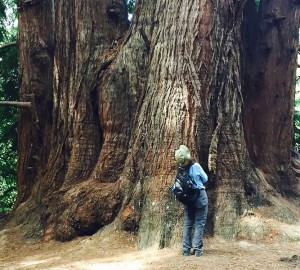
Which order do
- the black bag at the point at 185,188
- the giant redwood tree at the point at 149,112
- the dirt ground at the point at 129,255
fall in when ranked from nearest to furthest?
1. the dirt ground at the point at 129,255
2. the black bag at the point at 185,188
3. the giant redwood tree at the point at 149,112

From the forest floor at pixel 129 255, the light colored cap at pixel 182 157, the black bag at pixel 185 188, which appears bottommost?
the forest floor at pixel 129 255

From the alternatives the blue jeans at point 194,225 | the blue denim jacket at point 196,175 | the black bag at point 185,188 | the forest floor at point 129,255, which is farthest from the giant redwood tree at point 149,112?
the blue denim jacket at point 196,175

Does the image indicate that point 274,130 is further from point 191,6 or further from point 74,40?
point 74,40

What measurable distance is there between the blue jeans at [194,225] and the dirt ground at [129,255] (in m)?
0.18

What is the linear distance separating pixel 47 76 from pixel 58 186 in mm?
2668

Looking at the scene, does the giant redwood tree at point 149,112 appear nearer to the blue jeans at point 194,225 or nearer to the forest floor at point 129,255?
the forest floor at point 129,255

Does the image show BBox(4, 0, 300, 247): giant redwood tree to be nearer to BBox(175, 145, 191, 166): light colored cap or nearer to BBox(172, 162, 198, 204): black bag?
BBox(172, 162, 198, 204): black bag

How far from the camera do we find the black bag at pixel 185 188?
6215 millimetres

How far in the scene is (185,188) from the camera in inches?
245

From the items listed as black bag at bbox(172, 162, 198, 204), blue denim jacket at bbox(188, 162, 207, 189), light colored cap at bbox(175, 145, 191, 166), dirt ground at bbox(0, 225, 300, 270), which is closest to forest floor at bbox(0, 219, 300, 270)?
dirt ground at bbox(0, 225, 300, 270)

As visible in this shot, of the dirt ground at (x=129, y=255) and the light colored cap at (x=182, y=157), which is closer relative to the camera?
the dirt ground at (x=129, y=255)

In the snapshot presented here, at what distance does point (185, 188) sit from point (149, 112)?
182 cm

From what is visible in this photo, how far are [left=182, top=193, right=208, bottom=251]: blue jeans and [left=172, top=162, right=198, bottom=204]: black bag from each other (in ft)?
0.46

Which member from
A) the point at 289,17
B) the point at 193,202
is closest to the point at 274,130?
the point at 289,17
